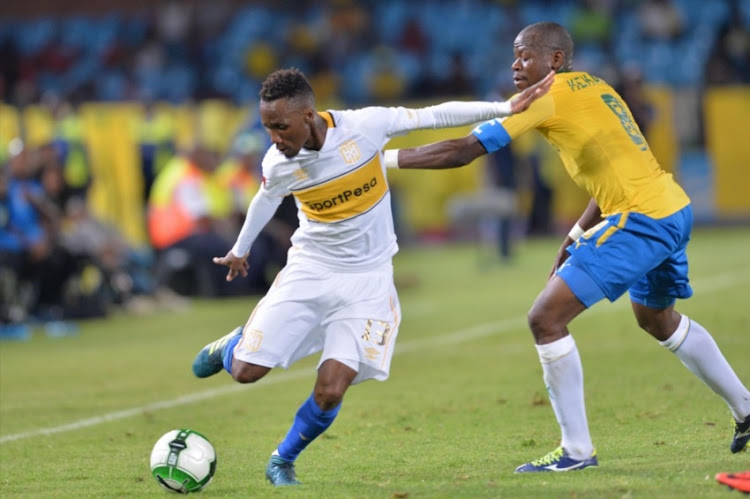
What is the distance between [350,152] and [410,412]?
100 inches

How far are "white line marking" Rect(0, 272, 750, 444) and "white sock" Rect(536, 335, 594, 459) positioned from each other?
3594mm

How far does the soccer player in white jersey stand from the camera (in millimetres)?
5973

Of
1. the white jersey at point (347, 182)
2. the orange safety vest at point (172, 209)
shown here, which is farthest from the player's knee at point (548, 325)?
the orange safety vest at point (172, 209)

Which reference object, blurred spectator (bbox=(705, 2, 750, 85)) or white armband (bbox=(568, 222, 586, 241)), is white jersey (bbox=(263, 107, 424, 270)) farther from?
blurred spectator (bbox=(705, 2, 750, 85))

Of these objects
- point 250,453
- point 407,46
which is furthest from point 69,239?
point 407,46

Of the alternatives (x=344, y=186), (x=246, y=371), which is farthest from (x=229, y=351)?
(x=344, y=186)

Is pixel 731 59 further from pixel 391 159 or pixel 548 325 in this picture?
pixel 548 325

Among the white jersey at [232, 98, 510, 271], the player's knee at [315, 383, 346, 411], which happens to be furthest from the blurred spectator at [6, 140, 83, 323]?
the player's knee at [315, 383, 346, 411]

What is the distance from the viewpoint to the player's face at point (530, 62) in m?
6.23

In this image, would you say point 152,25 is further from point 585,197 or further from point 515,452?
point 515,452

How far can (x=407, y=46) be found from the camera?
27969 millimetres

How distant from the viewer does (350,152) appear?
6148 millimetres

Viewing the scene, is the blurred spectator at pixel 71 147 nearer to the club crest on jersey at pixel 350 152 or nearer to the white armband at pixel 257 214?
the white armband at pixel 257 214

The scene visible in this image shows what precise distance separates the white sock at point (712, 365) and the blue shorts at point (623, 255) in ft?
1.14
